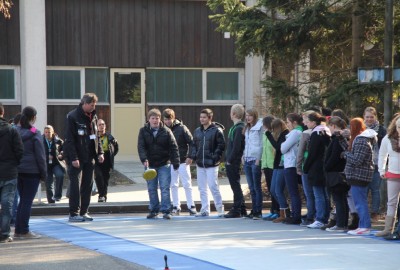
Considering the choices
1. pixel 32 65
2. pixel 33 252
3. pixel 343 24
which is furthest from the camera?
pixel 32 65

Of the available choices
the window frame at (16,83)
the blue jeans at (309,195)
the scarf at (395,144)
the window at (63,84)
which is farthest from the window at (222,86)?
the scarf at (395,144)

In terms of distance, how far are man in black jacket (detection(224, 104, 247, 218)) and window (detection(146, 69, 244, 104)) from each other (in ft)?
33.7

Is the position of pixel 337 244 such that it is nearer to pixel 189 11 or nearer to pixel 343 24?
pixel 343 24

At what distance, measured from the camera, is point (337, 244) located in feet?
38.4

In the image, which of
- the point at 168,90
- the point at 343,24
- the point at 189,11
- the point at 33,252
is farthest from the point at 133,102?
the point at 33,252

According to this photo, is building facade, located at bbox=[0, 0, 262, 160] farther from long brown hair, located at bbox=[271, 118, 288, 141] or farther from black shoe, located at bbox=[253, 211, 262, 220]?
long brown hair, located at bbox=[271, 118, 288, 141]

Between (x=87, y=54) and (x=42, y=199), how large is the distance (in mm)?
7090

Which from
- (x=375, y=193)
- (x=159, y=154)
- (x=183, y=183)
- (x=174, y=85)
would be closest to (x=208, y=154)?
(x=183, y=183)

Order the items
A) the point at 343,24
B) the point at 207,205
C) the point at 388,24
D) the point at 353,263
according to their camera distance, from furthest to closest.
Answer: the point at 343,24
the point at 207,205
the point at 388,24
the point at 353,263

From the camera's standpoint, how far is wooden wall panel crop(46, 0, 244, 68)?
24.5 metres

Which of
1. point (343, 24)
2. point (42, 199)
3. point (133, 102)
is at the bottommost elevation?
point (42, 199)

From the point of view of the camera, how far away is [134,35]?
24984mm

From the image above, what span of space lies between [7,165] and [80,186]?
2592mm

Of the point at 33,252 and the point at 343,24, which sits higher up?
the point at 343,24
